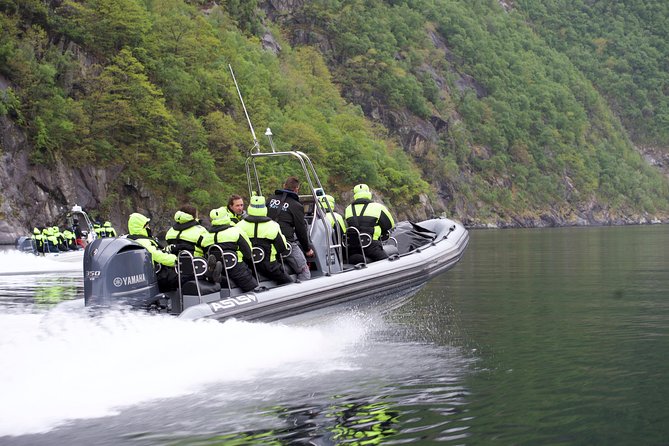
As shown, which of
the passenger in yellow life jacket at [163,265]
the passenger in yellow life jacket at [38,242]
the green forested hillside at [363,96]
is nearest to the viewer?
the passenger in yellow life jacket at [163,265]

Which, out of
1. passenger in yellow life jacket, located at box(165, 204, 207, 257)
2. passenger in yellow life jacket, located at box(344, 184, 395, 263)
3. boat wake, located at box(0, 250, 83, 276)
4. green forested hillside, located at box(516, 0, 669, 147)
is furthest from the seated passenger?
green forested hillside, located at box(516, 0, 669, 147)

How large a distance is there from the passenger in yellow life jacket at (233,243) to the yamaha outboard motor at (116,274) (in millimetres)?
791

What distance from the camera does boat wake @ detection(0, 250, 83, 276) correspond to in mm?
23469

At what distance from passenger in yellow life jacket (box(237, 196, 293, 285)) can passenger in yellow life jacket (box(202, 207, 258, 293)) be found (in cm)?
20

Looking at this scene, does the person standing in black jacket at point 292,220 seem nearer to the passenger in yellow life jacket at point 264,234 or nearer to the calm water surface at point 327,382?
the passenger in yellow life jacket at point 264,234

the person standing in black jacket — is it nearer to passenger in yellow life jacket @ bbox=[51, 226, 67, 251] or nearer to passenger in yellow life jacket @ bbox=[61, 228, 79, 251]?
passenger in yellow life jacket @ bbox=[51, 226, 67, 251]

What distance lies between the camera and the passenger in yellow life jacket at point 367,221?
10.8 m

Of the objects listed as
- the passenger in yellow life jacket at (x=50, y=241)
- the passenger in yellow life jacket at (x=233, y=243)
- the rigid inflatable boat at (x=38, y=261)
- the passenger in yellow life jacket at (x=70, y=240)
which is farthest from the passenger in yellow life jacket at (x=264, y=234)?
the passenger in yellow life jacket at (x=70, y=240)

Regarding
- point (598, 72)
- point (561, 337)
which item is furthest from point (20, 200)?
point (598, 72)

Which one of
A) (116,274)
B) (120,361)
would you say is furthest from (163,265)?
(120,361)

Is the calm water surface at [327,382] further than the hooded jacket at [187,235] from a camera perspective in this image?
No

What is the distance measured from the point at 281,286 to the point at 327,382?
5.97ft

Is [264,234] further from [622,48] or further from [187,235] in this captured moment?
[622,48]

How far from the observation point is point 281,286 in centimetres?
910
